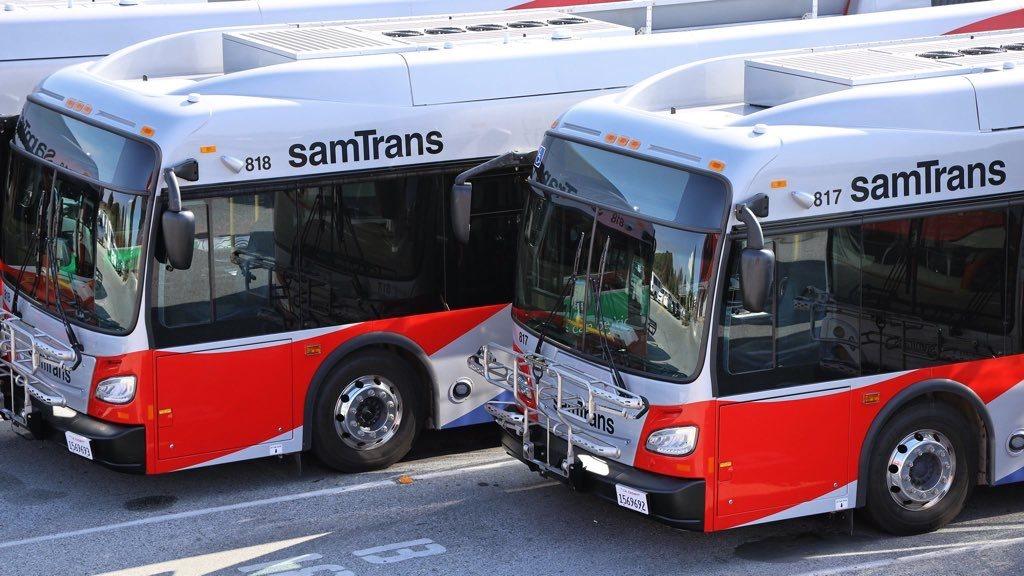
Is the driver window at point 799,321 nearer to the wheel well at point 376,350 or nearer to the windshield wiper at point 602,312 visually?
the windshield wiper at point 602,312

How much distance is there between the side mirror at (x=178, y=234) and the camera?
9758 mm

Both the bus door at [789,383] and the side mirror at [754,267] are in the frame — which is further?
the bus door at [789,383]

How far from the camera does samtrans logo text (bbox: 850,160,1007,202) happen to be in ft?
30.8

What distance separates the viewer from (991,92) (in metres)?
9.83

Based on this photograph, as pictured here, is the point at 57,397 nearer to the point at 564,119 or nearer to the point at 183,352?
the point at 183,352

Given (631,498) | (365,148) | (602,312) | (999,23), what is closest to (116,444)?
(365,148)

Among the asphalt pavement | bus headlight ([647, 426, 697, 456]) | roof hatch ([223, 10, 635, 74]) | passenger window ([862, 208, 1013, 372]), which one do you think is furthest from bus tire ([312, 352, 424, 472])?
passenger window ([862, 208, 1013, 372])

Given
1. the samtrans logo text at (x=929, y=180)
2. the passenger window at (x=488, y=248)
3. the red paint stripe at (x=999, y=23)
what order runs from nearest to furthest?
1. the samtrans logo text at (x=929, y=180)
2. the passenger window at (x=488, y=248)
3. the red paint stripe at (x=999, y=23)

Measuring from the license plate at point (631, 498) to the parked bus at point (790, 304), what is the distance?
0.04ft

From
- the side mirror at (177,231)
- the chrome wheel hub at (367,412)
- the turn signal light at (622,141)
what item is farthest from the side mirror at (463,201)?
the side mirror at (177,231)

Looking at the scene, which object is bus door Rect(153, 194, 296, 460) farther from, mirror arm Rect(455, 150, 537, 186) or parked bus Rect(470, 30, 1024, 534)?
parked bus Rect(470, 30, 1024, 534)

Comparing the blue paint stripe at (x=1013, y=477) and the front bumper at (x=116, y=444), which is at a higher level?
the front bumper at (x=116, y=444)

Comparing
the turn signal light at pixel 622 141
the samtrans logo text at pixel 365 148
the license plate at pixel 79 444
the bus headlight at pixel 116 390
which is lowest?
the license plate at pixel 79 444

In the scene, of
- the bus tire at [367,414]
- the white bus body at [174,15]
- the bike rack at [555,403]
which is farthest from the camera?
the white bus body at [174,15]
